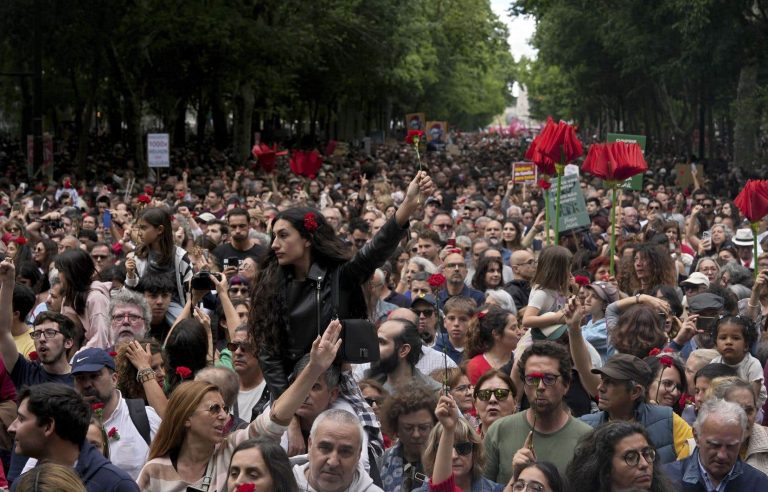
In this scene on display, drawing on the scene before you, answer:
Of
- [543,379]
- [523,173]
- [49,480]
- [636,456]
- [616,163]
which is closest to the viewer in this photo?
[49,480]

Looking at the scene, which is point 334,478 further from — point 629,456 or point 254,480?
point 629,456

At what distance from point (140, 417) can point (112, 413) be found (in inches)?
6.3

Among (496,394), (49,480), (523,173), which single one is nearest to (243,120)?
(523,173)

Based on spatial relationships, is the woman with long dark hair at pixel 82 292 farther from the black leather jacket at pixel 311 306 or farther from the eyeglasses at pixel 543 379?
the eyeglasses at pixel 543 379

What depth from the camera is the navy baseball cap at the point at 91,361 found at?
6.79 meters

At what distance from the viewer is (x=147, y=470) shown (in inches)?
226

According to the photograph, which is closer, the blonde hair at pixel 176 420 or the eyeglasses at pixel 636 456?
the blonde hair at pixel 176 420

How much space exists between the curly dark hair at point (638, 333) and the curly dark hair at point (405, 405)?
2244 mm

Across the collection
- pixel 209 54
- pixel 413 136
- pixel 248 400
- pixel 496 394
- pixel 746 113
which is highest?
pixel 209 54

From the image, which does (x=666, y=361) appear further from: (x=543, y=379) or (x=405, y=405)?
(x=405, y=405)

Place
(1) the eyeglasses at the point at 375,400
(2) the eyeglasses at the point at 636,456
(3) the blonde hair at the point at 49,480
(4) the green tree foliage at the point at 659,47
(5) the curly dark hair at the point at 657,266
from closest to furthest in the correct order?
(3) the blonde hair at the point at 49,480, (2) the eyeglasses at the point at 636,456, (1) the eyeglasses at the point at 375,400, (5) the curly dark hair at the point at 657,266, (4) the green tree foliage at the point at 659,47

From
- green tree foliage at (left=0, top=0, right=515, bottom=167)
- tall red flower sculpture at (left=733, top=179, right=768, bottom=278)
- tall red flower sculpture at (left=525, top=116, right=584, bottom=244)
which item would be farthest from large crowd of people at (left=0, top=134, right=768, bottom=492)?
green tree foliage at (left=0, top=0, right=515, bottom=167)

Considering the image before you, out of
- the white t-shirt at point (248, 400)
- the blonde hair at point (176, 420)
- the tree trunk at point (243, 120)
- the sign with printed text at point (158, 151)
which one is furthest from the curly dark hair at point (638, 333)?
the tree trunk at point (243, 120)

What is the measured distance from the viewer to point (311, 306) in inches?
247
